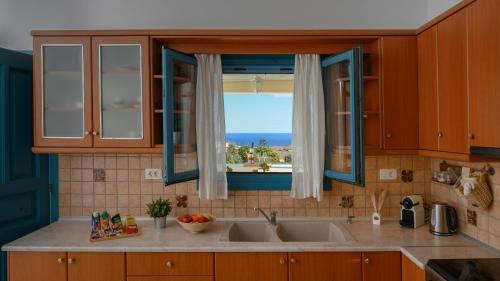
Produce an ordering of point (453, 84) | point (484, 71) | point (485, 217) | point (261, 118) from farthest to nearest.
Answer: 1. point (261, 118)
2. point (485, 217)
3. point (453, 84)
4. point (484, 71)

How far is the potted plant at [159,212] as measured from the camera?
2.34 metres

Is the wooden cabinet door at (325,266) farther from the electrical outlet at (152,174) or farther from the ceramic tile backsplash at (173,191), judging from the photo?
the electrical outlet at (152,174)

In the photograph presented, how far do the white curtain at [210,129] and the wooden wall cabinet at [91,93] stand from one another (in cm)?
40

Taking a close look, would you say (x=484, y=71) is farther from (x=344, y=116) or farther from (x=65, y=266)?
(x=65, y=266)

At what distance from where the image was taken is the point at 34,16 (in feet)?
8.64

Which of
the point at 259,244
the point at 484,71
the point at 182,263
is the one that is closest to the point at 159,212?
the point at 182,263

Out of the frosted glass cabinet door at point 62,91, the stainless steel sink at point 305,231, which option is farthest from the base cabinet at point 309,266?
the frosted glass cabinet door at point 62,91

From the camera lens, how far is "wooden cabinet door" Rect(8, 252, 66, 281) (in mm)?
2039

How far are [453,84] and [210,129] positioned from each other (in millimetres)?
1611

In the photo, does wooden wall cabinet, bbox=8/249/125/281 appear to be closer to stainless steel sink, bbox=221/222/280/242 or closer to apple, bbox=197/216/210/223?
apple, bbox=197/216/210/223

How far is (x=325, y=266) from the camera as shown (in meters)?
2.01

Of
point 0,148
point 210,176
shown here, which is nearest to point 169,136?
point 210,176

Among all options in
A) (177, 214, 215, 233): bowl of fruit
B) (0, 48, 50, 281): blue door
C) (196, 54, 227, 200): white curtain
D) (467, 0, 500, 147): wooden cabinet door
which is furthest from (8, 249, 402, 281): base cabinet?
(467, 0, 500, 147): wooden cabinet door

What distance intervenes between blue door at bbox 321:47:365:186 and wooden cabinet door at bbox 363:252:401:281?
0.45 m
